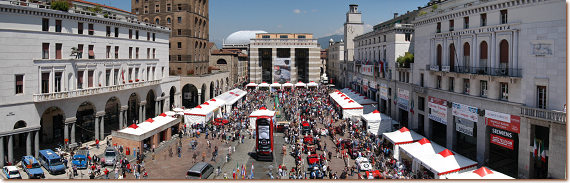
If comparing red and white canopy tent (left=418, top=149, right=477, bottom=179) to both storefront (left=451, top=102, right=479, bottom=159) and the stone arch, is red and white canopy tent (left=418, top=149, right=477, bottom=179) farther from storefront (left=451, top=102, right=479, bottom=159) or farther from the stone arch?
the stone arch

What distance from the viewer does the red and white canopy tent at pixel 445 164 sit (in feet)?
94.4

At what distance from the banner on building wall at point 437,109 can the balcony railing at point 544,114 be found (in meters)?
10.9

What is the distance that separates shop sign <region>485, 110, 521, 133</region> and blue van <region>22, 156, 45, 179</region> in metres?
34.8

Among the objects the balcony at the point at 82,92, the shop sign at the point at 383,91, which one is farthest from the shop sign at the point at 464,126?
the balcony at the point at 82,92

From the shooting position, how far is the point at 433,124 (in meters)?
44.7

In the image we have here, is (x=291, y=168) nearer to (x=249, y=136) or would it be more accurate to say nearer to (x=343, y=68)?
(x=249, y=136)

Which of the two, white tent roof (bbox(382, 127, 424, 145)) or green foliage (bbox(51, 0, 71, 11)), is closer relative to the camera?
white tent roof (bbox(382, 127, 424, 145))

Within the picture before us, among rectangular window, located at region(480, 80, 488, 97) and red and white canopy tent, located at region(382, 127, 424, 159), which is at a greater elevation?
rectangular window, located at region(480, 80, 488, 97)

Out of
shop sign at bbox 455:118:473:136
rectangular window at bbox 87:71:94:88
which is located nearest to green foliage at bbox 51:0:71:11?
rectangular window at bbox 87:71:94:88

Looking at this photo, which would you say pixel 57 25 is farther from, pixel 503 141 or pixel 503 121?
pixel 503 141

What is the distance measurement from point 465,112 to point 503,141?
5468mm

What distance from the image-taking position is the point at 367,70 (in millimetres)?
74375

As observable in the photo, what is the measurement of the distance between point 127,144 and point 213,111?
1635cm

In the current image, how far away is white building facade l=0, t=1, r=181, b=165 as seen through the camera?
3462 cm
